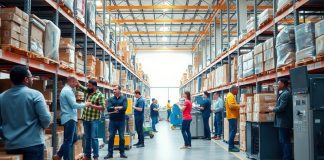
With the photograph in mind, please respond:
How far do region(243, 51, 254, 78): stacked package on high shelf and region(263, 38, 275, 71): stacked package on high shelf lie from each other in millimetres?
1075

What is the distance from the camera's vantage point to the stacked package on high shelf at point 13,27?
5.08 meters

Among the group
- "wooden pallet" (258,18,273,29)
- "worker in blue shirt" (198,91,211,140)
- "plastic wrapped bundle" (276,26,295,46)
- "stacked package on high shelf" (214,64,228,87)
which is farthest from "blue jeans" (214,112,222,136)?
"plastic wrapped bundle" (276,26,295,46)

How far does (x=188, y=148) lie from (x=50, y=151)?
6.51 metres

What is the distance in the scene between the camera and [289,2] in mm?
7500

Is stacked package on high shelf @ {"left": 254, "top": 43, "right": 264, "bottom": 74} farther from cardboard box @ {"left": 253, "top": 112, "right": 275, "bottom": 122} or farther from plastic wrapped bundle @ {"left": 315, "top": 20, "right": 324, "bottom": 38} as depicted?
plastic wrapped bundle @ {"left": 315, "top": 20, "right": 324, "bottom": 38}

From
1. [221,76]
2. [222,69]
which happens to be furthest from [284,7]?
[221,76]

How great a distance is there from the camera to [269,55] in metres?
8.71

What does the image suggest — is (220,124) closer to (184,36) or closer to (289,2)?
(289,2)

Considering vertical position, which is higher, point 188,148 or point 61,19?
point 61,19

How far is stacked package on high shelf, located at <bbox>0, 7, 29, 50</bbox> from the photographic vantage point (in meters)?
5.08

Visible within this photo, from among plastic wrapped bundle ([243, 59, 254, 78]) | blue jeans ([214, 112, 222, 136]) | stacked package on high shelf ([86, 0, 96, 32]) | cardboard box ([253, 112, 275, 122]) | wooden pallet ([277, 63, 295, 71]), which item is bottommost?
blue jeans ([214, 112, 222, 136])

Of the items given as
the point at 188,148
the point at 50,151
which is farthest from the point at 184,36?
the point at 50,151

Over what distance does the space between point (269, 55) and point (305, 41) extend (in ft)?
6.55

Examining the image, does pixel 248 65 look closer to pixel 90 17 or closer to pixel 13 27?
pixel 90 17
